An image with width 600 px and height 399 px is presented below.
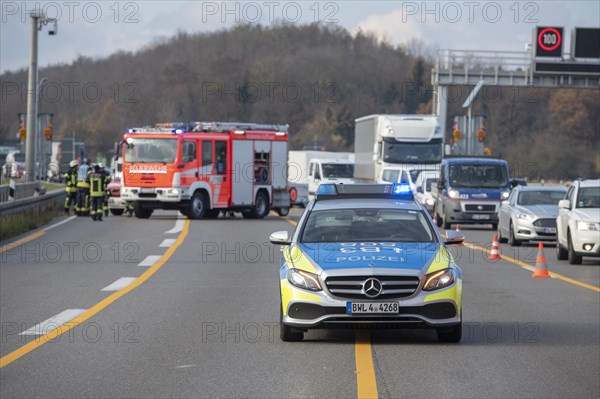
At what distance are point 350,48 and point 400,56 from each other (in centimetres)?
633

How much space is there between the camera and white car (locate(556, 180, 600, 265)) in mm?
21125

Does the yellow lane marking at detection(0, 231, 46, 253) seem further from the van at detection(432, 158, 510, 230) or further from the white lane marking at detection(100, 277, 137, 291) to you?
the van at detection(432, 158, 510, 230)

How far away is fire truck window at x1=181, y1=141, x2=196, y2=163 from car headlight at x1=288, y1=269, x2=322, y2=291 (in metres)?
25.8

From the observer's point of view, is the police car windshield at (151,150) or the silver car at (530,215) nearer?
the silver car at (530,215)

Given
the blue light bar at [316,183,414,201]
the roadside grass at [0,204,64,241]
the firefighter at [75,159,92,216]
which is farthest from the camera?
the firefighter at [75,159,92,216]

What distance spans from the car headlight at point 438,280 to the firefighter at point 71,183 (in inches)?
1086

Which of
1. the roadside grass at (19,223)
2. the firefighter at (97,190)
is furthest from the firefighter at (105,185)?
the roadside grass at (19,223)

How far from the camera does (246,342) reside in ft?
36.1

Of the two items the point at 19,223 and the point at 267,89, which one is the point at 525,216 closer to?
the point at 19,223

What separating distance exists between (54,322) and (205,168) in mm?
24715

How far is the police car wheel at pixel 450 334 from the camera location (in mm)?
10816

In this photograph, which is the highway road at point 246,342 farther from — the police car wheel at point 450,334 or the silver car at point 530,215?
the silver car at point 530,215

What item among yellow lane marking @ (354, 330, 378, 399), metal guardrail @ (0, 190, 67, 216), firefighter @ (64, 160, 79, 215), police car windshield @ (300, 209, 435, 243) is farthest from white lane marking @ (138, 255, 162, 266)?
firefighter @ (64, 160, 79, 215)

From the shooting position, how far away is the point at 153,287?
16.6 metres
